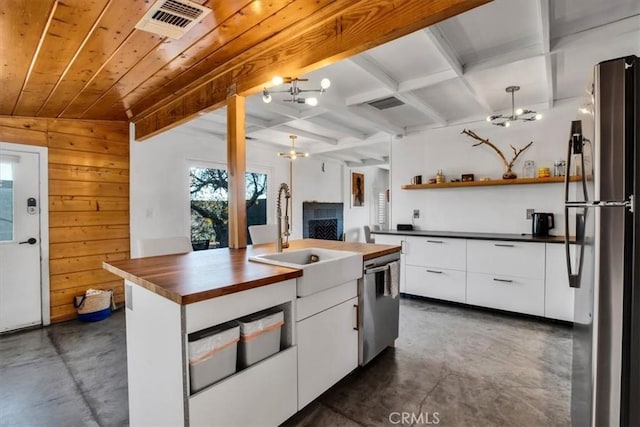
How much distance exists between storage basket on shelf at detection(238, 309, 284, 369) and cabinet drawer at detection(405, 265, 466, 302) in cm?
288

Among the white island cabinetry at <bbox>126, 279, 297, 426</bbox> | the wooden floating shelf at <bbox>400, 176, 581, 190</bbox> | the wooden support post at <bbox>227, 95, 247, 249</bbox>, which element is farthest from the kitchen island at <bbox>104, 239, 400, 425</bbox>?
the wooden floating shelf at <bbox>400, 176, 581, 190</bbox>

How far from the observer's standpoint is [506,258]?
11.3 ft

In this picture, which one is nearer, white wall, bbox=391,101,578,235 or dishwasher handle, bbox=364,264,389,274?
dishwasher handle, bbox=364,264,389,274

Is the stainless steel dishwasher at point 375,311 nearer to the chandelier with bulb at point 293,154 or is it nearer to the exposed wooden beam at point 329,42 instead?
the exposed wooden beam at point 329,42

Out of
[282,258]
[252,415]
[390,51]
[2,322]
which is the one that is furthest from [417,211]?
[2,322]

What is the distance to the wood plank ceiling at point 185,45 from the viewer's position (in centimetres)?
155

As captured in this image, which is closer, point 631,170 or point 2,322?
point 631,170

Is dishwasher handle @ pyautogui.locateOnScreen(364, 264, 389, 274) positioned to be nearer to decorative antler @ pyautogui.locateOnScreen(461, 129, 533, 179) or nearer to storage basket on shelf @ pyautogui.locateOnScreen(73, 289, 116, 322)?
decorative antler @ pyautogui.locateOnScreen(461, 129, 533, 179)

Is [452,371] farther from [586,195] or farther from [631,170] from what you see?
[631,170]

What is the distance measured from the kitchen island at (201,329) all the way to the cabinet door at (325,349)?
29 mm

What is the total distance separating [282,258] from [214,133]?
3331 millimetres

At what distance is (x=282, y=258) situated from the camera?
220 centimetres

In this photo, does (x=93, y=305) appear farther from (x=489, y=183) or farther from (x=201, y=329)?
(x=489, y=183)

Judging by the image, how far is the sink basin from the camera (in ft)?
5.57
